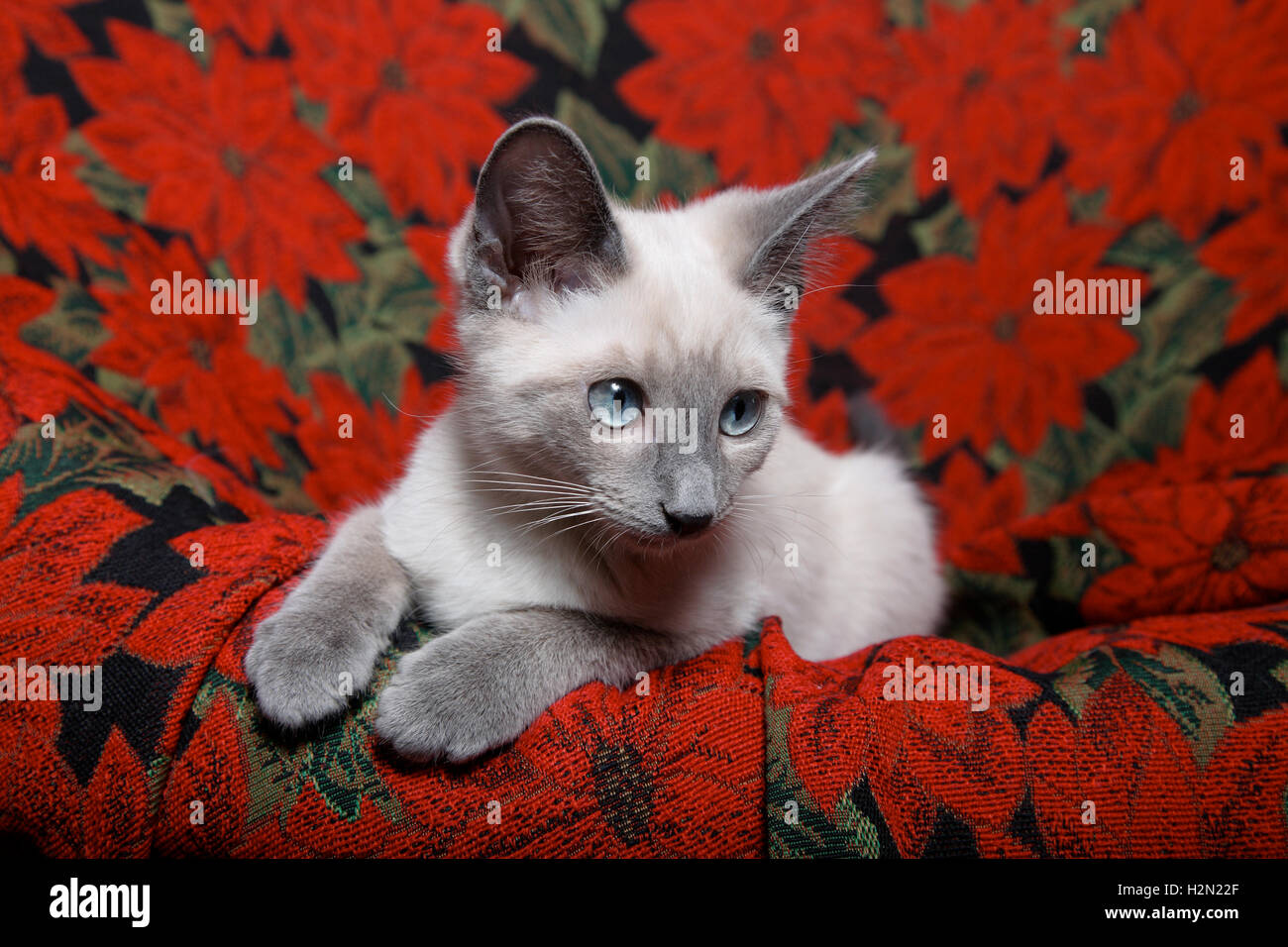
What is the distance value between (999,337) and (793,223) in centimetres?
82

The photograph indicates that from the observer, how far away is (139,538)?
1.07 metres

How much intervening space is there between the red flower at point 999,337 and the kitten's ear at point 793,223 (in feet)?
1.85

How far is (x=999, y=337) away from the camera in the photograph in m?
1.65

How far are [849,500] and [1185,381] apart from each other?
27.9 inches

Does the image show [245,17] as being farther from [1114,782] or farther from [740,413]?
[1114,782]

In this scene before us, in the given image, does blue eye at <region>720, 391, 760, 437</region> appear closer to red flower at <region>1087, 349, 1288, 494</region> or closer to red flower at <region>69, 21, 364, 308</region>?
red flower at <region>69, 21, 364, 308</region>

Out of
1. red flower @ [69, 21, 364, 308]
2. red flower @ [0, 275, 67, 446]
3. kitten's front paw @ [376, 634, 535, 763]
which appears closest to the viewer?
kitten's front paw @ [376, 634, 535, 763]

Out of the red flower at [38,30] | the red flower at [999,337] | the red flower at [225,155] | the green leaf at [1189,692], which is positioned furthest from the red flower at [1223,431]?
the red flower at [38,30]

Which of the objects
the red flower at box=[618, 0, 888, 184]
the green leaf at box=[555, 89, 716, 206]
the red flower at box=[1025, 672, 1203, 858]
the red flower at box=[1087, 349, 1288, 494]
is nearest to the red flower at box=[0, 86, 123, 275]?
the green leaf at box=[555, 89, 716, 206]

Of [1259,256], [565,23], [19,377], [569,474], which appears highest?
[565,23]

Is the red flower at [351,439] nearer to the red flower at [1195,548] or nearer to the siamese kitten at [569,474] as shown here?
the siamese kitten at [569,474]

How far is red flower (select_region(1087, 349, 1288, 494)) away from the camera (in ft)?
5.24

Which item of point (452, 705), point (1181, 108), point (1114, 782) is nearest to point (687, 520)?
point (452, 705)

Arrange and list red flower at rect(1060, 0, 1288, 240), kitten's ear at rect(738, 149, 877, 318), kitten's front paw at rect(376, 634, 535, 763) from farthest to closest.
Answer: red flower at rect(1060, 0, 1288, 240), kitten's ear at rect(738, 149, 877, 318), kitten's front paw at rect(376, 634, 535, 763)
